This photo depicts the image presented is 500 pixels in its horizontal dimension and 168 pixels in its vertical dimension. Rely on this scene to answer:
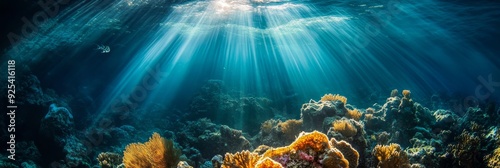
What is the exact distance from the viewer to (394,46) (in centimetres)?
3806

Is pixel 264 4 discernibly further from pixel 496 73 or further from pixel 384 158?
pixel 496 73

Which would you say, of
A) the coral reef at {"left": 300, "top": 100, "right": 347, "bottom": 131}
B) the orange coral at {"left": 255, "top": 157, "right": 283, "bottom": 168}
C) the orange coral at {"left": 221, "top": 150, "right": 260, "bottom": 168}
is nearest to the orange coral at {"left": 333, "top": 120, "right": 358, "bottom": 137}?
the coral reef at {"left": 300, "top": 100, "right": 347, "bottom": 131}

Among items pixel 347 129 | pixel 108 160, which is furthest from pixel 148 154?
pixel 347 129

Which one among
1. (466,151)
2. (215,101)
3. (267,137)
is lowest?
(215,101)

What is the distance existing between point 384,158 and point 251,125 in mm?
11759

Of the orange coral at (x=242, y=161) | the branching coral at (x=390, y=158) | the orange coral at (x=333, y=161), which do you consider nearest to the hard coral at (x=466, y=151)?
the branching coral at (x=390, y=158)

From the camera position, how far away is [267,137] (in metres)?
8.60

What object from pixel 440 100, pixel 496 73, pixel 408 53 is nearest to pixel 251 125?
pixel 440 100

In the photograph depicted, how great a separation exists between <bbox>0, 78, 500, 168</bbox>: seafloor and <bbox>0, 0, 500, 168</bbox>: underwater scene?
0.10ft

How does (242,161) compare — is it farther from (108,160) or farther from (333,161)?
(108,160)

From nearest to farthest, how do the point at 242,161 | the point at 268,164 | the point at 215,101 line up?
the point at 268,164
the point at 242,161
the point at 215,101

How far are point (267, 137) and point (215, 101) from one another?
10.1 meters

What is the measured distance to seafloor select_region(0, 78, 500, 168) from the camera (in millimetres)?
3582

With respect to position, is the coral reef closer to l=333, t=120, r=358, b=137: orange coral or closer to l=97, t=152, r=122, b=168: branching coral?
l=333, t=120, r=358, b=137: orange coral
